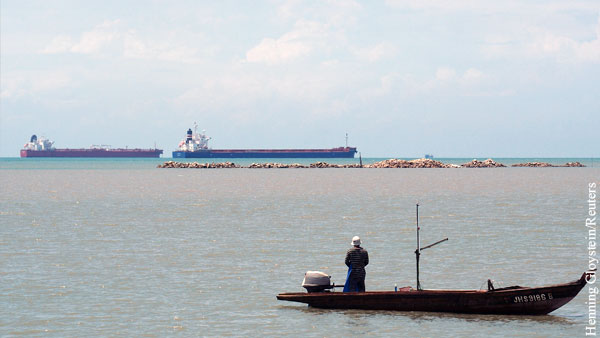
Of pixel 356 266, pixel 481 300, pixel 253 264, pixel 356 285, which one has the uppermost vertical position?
pixel 356 266

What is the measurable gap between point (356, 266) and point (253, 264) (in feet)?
28.7

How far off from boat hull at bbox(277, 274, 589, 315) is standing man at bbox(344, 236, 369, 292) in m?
0.43

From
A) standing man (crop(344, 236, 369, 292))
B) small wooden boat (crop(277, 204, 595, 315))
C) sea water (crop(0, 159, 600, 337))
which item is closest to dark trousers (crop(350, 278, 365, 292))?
standing man (crop(344, 236, 369, 292))

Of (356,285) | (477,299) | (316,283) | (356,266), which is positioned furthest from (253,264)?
(477,299)

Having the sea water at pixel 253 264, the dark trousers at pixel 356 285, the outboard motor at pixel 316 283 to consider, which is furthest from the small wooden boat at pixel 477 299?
the outboard motor at pixel 316 283

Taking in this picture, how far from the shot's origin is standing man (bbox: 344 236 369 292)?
21734 mm

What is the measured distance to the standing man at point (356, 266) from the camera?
21734 mm

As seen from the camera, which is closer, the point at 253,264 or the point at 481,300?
the point at 481,300

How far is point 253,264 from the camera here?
2988cm

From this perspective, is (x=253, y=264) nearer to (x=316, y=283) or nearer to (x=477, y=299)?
(x=316, y=283)

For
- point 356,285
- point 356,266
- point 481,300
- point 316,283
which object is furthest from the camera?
point 316,283

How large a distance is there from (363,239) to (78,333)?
2024 centimetres

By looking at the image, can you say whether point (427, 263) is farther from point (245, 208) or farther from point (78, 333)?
point (245, 208)

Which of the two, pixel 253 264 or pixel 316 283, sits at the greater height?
pixel 316 283
